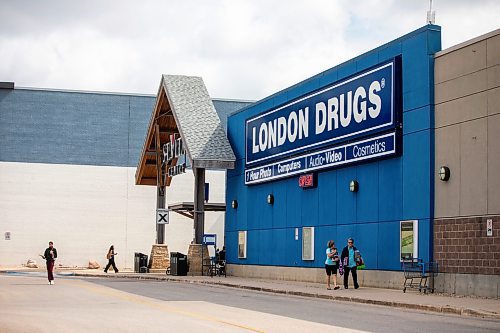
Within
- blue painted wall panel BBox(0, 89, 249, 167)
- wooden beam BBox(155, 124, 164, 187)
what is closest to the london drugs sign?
wooden beam BBox(155, 124, 164, 187)

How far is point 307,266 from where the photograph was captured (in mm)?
32531

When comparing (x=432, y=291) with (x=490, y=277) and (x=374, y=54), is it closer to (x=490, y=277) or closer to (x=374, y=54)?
(x=490, y=277)

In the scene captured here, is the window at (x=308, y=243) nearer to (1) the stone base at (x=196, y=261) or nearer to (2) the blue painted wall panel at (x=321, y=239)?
(2) the blue painted wall panel at (x=321, y=239)

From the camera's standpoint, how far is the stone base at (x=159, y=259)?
147ft

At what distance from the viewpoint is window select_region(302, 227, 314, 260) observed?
32338 millimetres

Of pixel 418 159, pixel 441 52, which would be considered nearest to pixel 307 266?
pixel 418 159

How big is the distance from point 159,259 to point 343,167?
17409 mm

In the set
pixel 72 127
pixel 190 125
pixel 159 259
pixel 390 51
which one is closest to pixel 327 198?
pixel 390 51

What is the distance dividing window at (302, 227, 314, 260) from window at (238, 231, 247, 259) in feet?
21.2

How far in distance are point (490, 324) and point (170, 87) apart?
29.1 meters

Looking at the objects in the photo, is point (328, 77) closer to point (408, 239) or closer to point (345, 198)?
point (345, 198)

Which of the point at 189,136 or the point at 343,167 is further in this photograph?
the point at 189,136

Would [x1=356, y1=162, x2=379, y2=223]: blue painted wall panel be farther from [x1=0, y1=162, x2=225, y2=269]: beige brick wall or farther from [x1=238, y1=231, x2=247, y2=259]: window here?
[x1=0, y1=162, x2=225, y2=269]: beige brick wall

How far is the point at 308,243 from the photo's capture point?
107 feet
